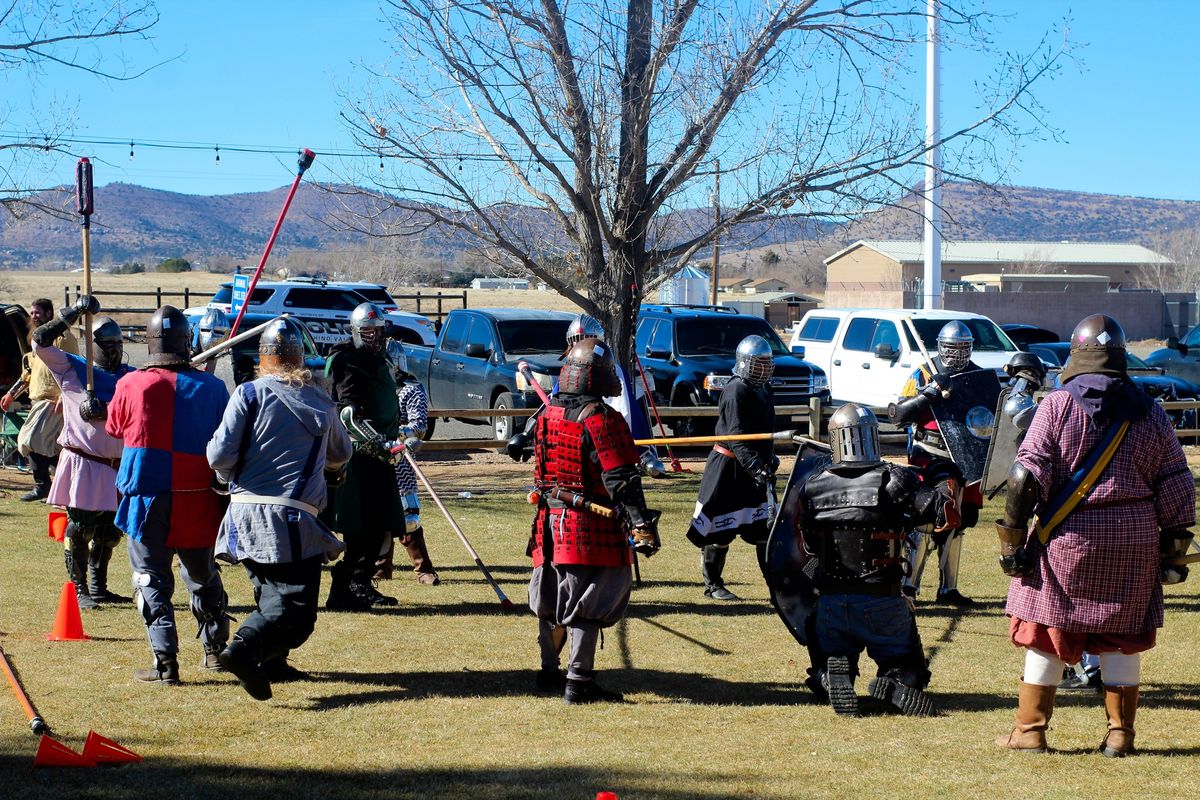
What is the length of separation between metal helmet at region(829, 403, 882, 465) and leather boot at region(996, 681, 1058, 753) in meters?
1.21

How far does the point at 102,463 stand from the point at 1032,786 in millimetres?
5730

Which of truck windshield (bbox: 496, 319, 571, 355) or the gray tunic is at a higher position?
truck windshield (bbox: 496, 319, 571, 355)

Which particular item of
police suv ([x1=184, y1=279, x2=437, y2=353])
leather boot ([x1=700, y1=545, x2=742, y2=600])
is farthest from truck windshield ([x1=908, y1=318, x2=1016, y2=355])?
leather boot ([x1=700, y1=545, x2=742, y2=600])

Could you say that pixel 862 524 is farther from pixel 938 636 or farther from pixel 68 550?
pixel 68 550

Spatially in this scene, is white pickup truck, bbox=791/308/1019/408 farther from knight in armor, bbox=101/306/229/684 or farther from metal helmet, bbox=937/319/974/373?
knight in armor, bbox=101/306/229/684

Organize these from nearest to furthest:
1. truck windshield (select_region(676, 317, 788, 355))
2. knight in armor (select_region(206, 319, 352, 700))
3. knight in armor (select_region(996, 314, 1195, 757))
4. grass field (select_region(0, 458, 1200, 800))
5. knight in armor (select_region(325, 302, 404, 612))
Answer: grass field (select_region(0, 458, 1200, 800))
knight in armor (select_region(996, 314, 1195, 757))
knight in armor (select_region(206, 319, 352, 700))
knight in armor (select_region(325, 302, 404, 612))
truck windshield (select_region(676, 317, 788, 355))

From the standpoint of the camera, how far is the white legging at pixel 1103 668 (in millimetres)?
5316

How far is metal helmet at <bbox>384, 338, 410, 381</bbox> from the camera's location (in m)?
8.62

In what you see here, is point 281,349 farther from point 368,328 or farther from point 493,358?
point 493,358

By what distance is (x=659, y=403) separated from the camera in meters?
18.0

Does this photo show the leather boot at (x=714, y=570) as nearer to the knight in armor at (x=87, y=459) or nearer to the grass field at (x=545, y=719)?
the grass field at (x=545, y=719)

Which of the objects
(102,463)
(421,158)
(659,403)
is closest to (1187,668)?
(102,463)

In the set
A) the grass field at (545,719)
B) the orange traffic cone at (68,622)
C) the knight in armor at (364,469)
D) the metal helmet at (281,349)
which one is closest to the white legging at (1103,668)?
the grass field at (545,719)

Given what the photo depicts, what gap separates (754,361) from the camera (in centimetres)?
842
